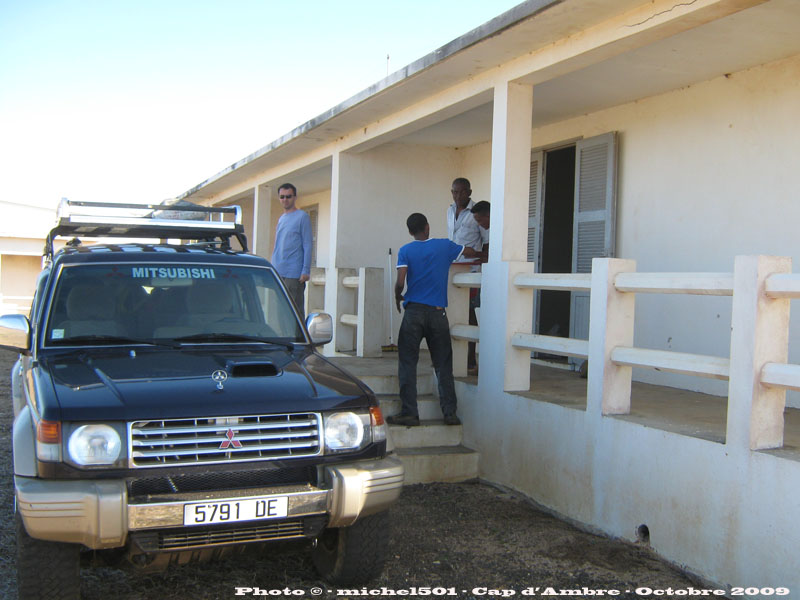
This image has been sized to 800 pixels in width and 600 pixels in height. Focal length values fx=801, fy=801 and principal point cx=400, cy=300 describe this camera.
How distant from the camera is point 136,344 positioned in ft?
15.1

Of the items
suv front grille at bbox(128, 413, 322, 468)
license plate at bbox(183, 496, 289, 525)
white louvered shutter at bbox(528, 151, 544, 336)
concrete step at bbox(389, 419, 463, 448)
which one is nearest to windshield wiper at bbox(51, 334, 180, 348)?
suv front grille at bbox(128, 413, 322, 468)

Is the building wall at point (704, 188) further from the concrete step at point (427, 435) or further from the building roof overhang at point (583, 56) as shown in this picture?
the concrete step at point (427, 435)

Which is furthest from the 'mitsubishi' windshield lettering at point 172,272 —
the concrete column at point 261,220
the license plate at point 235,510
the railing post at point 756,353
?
the concrete column at point 261,220

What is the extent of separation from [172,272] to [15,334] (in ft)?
3.27

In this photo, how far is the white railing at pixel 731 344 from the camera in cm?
441

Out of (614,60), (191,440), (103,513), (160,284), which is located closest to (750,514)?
(191,440)

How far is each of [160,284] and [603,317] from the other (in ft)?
9.79

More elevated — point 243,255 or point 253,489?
point 243,255

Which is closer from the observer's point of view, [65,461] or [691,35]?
[65,461]

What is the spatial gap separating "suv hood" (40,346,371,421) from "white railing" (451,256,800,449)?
206 cm

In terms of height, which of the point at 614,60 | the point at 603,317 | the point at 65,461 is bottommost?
the point at 65,461

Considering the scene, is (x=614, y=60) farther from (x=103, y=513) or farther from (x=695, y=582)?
(x=103, y=513)

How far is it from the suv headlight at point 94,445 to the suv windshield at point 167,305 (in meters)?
1.07

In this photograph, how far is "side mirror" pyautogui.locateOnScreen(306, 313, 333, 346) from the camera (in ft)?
16.8
